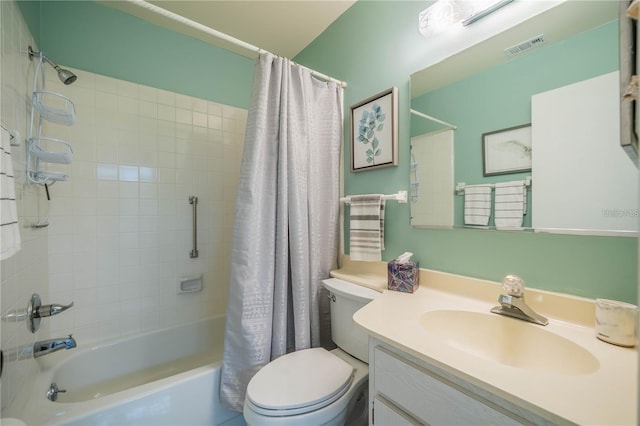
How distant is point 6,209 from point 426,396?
1.20m

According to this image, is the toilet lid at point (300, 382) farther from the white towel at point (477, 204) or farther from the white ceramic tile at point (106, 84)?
the white ceramic tile at point (106, 84)

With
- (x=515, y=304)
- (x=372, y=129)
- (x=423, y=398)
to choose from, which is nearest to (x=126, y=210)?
(x=372, y=129)

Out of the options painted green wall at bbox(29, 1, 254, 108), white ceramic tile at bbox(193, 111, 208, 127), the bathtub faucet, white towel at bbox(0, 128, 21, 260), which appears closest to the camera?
white towel at bbox(0, 128, 21, 260)

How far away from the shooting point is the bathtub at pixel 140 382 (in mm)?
996

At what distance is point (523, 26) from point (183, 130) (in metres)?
2.00

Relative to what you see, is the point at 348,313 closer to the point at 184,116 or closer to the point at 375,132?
the point at 375,132

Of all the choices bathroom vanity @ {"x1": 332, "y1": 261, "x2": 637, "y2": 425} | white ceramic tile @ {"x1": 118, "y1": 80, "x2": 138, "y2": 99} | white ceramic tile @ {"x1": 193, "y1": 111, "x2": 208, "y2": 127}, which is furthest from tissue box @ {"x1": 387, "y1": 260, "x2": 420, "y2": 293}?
white ceramic tile @ {"x1": 118, "y1": 80, "x2": 138, "y2": 99}

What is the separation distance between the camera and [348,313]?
49.9 inches

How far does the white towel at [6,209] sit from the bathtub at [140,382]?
72cm

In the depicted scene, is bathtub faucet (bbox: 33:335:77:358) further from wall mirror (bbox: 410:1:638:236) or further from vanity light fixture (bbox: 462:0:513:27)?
vanity light fixture (bbox: 462:0:513:27)

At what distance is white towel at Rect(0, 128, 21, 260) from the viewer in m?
0.64

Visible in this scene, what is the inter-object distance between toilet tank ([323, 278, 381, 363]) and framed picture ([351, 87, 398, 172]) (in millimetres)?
683

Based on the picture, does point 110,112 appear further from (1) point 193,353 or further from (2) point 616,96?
(2) point 616,96

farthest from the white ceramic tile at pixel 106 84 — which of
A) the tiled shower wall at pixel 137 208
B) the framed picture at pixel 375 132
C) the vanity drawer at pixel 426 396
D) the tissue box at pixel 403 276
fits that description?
the vanity drawer at pixel 426 396
